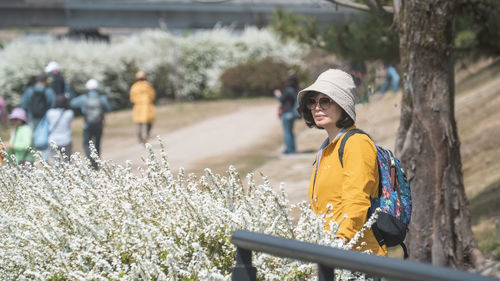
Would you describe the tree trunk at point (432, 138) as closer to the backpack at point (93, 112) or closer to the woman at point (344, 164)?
the woman at point (344, 164)

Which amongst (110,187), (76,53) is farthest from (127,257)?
(76,53)

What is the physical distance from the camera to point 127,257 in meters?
3.38

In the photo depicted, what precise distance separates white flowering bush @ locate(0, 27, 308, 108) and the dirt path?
549 centimetres

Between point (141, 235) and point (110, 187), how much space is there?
48 centimetres

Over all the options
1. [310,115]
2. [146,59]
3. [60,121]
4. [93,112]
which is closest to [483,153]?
[93,112]

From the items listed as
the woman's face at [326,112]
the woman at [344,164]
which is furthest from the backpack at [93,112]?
the woman's face at [326,112]

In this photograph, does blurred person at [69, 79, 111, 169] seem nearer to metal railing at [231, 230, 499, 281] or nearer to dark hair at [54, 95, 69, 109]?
dark hair at [54, 95, 69, 109]

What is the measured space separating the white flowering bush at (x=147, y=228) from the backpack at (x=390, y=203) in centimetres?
25

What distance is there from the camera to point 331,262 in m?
2.32

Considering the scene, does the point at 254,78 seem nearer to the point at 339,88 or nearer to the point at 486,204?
the point at 486,204

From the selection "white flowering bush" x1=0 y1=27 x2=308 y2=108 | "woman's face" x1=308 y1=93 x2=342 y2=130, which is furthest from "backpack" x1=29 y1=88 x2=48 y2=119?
"white flowering bush" x1=0 y1=27 x2=308 y2=108

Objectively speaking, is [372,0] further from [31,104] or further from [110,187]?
[31,104]

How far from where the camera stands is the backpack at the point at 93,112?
1323cm

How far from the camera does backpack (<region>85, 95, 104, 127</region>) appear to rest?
43.4 feet
